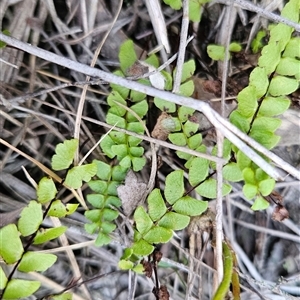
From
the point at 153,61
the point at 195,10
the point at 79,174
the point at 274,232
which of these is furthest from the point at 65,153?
the point at 274,232

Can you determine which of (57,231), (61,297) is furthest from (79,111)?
(61,297)

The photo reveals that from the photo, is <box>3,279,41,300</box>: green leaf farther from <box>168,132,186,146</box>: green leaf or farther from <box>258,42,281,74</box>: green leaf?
<box>258,42,281,74</box>: green leaf

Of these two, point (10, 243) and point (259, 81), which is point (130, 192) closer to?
point (10, 243)

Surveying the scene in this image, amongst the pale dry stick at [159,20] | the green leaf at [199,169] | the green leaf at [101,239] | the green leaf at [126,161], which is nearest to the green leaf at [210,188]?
the green leaf at [199,169]

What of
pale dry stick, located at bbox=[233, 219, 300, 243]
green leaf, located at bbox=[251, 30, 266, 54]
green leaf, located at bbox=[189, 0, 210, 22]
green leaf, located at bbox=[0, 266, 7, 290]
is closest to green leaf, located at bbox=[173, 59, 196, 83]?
green leaf, located at bbox=[189, 0, 210, 22]

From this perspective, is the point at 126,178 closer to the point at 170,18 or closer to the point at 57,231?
the point at 57,231

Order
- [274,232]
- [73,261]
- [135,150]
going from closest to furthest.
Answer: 1. [135,150]
2. [73,261]
3. [274,232]
